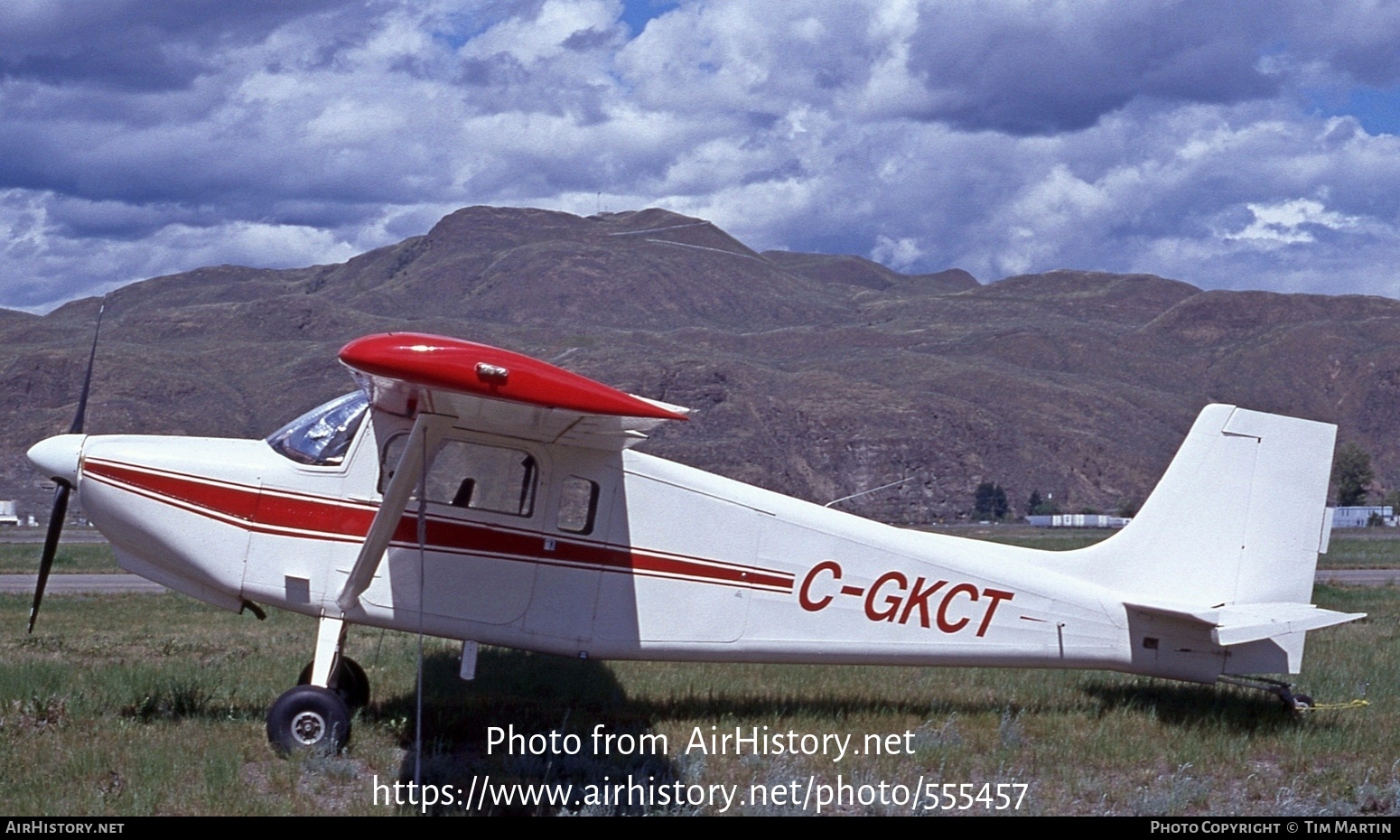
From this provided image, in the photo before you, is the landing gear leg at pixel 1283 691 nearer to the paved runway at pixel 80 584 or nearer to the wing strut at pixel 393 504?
the wing strut at pixel 393 504

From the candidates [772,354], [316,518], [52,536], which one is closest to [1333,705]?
[316,518]

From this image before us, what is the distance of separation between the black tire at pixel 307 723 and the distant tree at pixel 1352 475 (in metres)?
70.3

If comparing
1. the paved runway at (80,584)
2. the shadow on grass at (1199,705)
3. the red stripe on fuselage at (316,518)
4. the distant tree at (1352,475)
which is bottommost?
the paved runway at (80,584)

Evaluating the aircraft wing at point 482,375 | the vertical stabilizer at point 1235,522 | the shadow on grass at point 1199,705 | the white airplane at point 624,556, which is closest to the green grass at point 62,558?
the white airplane at point 624,556

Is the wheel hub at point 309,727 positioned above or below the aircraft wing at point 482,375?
below

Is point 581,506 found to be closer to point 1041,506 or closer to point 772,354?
point 1041,506

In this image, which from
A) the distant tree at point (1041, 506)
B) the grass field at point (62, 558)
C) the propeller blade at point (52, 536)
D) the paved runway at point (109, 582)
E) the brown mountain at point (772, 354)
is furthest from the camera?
the brown mountain at point (772, 354)

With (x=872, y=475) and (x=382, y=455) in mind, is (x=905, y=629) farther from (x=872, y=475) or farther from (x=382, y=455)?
(x=872, y=475)

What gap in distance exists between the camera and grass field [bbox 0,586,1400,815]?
23.3 feet

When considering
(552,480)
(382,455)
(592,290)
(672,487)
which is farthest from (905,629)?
(592,290)

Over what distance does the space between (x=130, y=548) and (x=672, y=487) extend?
3.66 meters

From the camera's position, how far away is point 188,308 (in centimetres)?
9562

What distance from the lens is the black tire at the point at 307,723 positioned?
766cm

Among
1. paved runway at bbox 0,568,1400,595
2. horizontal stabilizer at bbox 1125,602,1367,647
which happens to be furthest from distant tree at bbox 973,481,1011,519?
horizontal stabilizer at bbox 1125,602,1367,647
